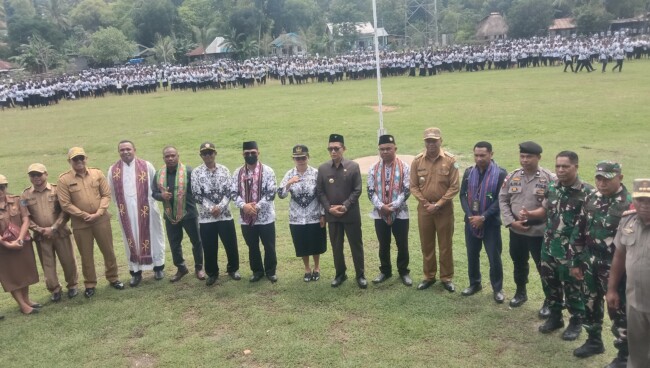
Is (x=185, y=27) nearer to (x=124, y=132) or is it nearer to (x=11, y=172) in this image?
→ (x=124, y=132)

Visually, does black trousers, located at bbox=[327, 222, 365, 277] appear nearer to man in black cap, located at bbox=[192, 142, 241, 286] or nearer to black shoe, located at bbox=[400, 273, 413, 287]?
black shoe, located at bbox=[400, 273, 413, 287]

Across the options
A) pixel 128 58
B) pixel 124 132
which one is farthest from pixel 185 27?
pixel 124 132

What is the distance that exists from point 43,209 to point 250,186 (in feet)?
8.12

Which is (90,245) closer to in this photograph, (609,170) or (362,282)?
(362,282)

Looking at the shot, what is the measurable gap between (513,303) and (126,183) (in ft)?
16.1

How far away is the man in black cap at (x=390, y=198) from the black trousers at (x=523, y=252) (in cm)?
125

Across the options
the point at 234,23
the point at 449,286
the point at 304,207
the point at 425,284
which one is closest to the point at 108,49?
the point at 234,23

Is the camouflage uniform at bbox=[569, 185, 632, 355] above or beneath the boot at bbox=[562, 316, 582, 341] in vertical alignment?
above

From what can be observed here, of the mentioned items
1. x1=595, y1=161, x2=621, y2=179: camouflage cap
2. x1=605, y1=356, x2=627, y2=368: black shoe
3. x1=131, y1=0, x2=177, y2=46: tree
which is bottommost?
x1=605, y1=356, x2=627, y2=368: black shoe

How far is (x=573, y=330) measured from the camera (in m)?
4.96

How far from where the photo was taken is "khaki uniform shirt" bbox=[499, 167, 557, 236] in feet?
16.9

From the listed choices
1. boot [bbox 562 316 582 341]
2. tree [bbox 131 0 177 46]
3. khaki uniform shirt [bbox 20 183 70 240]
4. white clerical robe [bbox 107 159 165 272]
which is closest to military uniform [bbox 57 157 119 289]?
khaki uniform shirt [bbox 20 183 70 240]

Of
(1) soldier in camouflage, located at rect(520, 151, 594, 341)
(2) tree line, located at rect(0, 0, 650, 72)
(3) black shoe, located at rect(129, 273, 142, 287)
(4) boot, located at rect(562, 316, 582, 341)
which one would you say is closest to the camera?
(1) soldier in camouflage, located at rect(520, 151, 594, 341)

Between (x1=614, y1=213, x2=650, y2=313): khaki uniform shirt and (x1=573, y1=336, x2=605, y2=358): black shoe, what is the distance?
91cm
